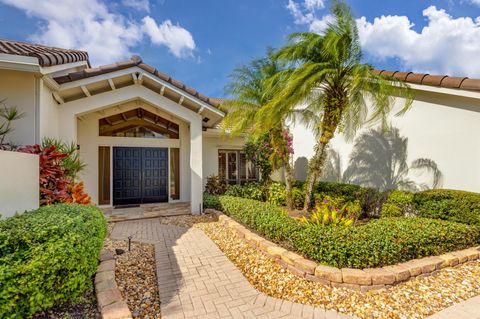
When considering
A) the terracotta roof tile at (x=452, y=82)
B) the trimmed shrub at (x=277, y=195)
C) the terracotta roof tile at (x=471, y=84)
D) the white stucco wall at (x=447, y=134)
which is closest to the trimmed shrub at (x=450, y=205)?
the white stucco wall at (x=447, y=134)

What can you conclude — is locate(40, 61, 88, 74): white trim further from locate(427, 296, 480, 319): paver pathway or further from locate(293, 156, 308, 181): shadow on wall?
locate(293, 156, 308, 181): shadow on wall

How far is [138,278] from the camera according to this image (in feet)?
16.4

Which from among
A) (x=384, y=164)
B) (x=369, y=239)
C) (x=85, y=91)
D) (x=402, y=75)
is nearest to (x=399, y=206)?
(x=384, y=164)

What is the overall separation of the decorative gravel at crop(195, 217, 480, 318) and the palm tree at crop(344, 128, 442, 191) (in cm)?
426

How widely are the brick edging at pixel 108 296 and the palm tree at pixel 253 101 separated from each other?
6.88m

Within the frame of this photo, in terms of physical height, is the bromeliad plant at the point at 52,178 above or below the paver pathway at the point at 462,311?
above

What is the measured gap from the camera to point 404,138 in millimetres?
9648

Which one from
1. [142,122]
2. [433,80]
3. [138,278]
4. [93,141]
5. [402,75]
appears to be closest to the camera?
[138,278]

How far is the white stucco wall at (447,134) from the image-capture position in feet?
25.6

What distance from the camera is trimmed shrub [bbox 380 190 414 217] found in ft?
27.6

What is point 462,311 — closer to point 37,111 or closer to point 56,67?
point 37,111

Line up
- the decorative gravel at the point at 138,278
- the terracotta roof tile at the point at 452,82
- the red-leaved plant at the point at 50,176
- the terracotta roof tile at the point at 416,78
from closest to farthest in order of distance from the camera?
the decorative gravel at the point at 138,278 < the red-leaved plant at the point at 50,176 < the terracotta roof tile at the point at 452,82 < the terracotta roof tile at the point at 416,78

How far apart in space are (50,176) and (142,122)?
6.19 m

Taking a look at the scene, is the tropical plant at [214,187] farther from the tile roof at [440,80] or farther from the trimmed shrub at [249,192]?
the tile roof at [440,80]
